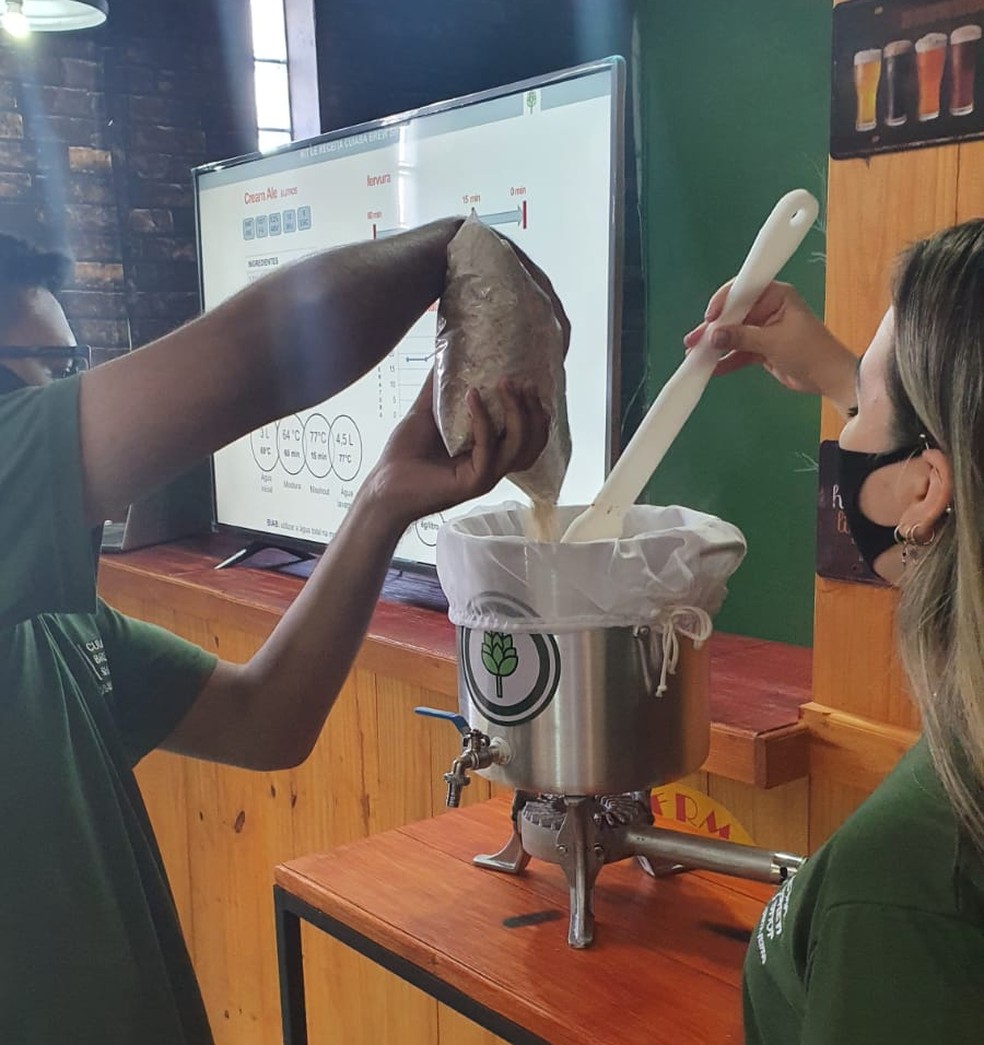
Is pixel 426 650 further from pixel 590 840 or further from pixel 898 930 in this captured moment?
pixel 898 930

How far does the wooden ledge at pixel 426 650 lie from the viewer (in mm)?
1272

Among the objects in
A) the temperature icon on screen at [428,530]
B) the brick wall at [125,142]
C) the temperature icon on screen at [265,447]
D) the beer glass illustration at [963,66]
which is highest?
the brick wall at [125,142]

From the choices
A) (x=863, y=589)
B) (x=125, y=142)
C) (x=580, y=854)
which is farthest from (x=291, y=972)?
(x=125, y=142)

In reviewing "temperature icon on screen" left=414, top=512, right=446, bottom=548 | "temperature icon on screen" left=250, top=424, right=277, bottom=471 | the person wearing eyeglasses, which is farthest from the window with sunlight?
the person wearing eyeglasses

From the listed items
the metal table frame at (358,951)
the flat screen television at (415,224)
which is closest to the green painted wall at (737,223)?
the flat screen television at (415,224)

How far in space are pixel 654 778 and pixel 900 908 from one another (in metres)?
0.43

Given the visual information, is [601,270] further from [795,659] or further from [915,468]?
[915,468]

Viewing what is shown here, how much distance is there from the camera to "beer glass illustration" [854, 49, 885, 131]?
1158 millimetres

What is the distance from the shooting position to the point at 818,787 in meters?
1.30

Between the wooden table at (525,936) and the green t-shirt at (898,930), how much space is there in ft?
0.80

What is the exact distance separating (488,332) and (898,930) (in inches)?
19.4

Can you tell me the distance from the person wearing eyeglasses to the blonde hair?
0.28 m

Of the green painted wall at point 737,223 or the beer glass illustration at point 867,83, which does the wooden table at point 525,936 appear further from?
the green painted wall at point 737,223

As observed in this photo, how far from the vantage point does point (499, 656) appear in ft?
3.62
